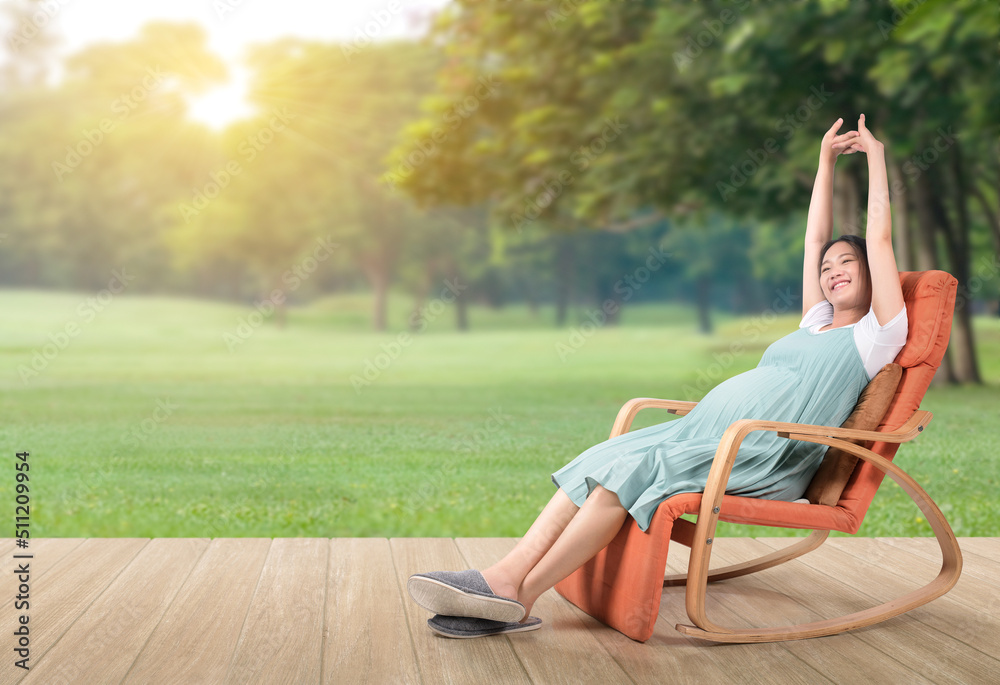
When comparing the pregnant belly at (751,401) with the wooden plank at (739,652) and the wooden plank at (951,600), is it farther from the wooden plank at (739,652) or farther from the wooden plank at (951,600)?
the wooden plank at (951,600)

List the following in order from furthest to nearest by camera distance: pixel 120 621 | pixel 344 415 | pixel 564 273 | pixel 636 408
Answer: pixel 564 273 < pixel 344 415 < pixel 636 408 < pixel 120 621

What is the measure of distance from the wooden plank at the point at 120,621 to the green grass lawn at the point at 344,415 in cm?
94

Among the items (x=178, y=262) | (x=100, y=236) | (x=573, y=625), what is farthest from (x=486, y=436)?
(x=100, y=236)

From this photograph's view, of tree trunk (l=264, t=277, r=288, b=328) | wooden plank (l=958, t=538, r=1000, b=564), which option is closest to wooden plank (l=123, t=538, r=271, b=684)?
wooden plank (l=958, t=538, r=1000, b=564)

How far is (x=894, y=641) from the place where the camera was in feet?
7.00

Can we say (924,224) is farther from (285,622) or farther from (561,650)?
(285,622)

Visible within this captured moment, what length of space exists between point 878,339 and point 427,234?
314 inches

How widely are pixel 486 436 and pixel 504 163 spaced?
12.1 ft

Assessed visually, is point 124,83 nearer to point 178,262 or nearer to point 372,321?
point 178,262

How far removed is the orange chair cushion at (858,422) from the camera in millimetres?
2256

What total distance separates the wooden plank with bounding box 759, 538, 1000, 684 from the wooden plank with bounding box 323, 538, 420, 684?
1.10m

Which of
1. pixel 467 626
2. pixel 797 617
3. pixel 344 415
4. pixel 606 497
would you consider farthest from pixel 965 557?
pixel 344 415

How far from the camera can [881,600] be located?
246cm

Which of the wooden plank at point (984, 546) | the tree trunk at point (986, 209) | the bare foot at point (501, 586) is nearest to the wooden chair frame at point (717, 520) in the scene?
the bare foot at point (501, 586)
